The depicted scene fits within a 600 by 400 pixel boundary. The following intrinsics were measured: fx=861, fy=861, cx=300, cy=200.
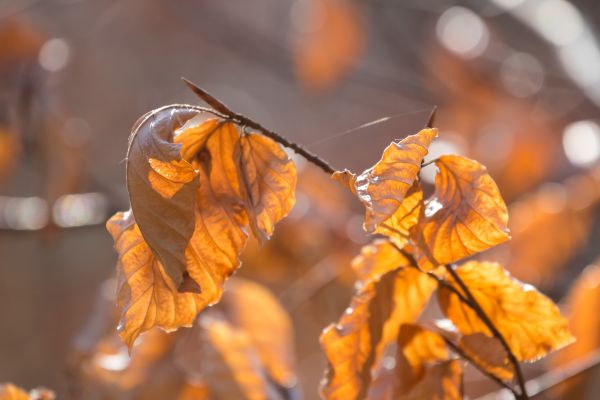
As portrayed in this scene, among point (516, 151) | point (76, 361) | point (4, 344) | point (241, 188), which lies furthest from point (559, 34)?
point (4, 344)

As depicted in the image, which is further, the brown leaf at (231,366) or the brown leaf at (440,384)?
the brown leaf at (231,366)

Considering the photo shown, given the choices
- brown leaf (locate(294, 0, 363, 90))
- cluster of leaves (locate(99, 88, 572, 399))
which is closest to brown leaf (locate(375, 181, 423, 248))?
cluster of leaves (locate(99, 88, 572, 399))

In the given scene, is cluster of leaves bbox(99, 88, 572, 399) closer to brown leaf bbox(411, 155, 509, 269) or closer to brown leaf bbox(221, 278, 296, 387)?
brown leaf bbox(411, 155, 509, 269)


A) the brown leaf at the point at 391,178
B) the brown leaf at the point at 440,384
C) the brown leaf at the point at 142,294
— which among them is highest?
the brown leaf at the point at 391,178

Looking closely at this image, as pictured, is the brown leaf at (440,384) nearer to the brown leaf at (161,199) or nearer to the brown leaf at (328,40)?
the brown leaf at (161,199)

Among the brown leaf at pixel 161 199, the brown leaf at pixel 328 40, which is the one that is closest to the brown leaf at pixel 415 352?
the brown leaf at pixel 161 199

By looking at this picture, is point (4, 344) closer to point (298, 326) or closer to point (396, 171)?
point (298, 326)

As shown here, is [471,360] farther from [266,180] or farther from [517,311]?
[266,180]
